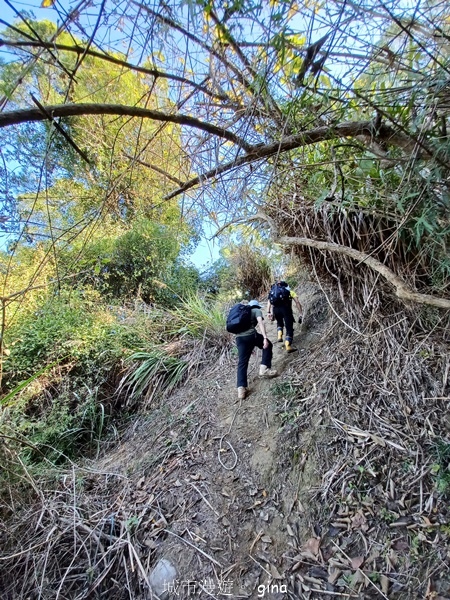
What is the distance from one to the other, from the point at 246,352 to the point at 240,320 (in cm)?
36

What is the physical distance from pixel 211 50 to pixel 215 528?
309 centimetres

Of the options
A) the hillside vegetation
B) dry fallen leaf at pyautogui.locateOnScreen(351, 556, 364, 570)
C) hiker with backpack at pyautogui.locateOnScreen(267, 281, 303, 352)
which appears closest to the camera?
the hillside vegetation

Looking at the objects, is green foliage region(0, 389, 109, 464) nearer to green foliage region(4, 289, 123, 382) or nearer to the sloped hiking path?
green foliage region(4, 289, 123, 382)

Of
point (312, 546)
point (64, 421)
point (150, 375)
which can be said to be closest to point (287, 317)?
point (150, 375)

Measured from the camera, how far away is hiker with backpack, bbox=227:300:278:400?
310 cm

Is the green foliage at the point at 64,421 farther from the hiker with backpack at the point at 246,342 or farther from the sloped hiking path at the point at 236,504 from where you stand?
the hiker with backpack at the point at 246,342

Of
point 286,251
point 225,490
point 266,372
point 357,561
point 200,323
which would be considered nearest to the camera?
point 357,561

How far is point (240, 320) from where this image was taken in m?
3.12

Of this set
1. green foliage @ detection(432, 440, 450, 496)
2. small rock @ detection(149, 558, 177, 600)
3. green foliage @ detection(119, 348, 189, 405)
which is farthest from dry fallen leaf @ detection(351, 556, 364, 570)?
green foliage @ detection(119, 348, 189, 405)

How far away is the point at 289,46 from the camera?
4.34 ft

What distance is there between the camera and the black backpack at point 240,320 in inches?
123

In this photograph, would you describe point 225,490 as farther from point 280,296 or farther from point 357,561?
point 280,296

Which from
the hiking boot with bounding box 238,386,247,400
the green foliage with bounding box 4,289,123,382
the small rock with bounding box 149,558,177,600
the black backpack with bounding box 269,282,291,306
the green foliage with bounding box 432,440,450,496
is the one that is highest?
the green foliage with bounding box 4,289,123,382

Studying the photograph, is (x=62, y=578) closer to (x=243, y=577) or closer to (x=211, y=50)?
(x=243, y=577)
